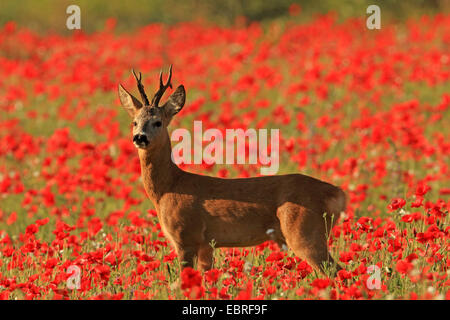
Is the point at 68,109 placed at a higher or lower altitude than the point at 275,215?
higher

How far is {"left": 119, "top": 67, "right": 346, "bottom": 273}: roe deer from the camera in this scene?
553cm

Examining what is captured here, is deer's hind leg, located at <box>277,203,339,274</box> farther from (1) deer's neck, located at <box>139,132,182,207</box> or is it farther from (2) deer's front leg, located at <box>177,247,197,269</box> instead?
(1) deer's neck, located at <box>139,132,182,207</box>

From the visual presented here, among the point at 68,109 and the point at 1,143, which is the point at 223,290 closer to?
the point at 1,143

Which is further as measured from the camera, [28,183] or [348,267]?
[28,183]

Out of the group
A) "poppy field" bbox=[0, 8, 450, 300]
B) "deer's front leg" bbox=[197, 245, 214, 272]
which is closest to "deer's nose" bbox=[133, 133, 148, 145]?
"poppy field" bbox=[0, 8, 450, 300]

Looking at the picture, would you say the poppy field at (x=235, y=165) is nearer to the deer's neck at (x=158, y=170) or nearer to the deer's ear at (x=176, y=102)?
the deer's neck at (x=158, y=170)

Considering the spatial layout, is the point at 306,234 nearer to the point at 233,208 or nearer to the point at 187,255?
the point at 233,208

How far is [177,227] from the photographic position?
224 inches

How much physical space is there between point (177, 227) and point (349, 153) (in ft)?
15.9

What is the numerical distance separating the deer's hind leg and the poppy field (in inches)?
4.9

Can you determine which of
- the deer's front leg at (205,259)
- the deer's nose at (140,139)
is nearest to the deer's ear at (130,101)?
the deer's nose at (140,139)

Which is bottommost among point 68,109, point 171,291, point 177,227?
point 171,291

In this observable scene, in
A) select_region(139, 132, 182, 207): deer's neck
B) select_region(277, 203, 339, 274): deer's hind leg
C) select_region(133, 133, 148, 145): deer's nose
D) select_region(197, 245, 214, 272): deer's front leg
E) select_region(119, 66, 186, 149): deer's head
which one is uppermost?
select_region(119, 66, 186, 149): deer's head

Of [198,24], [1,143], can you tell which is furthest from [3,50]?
[1,143]
